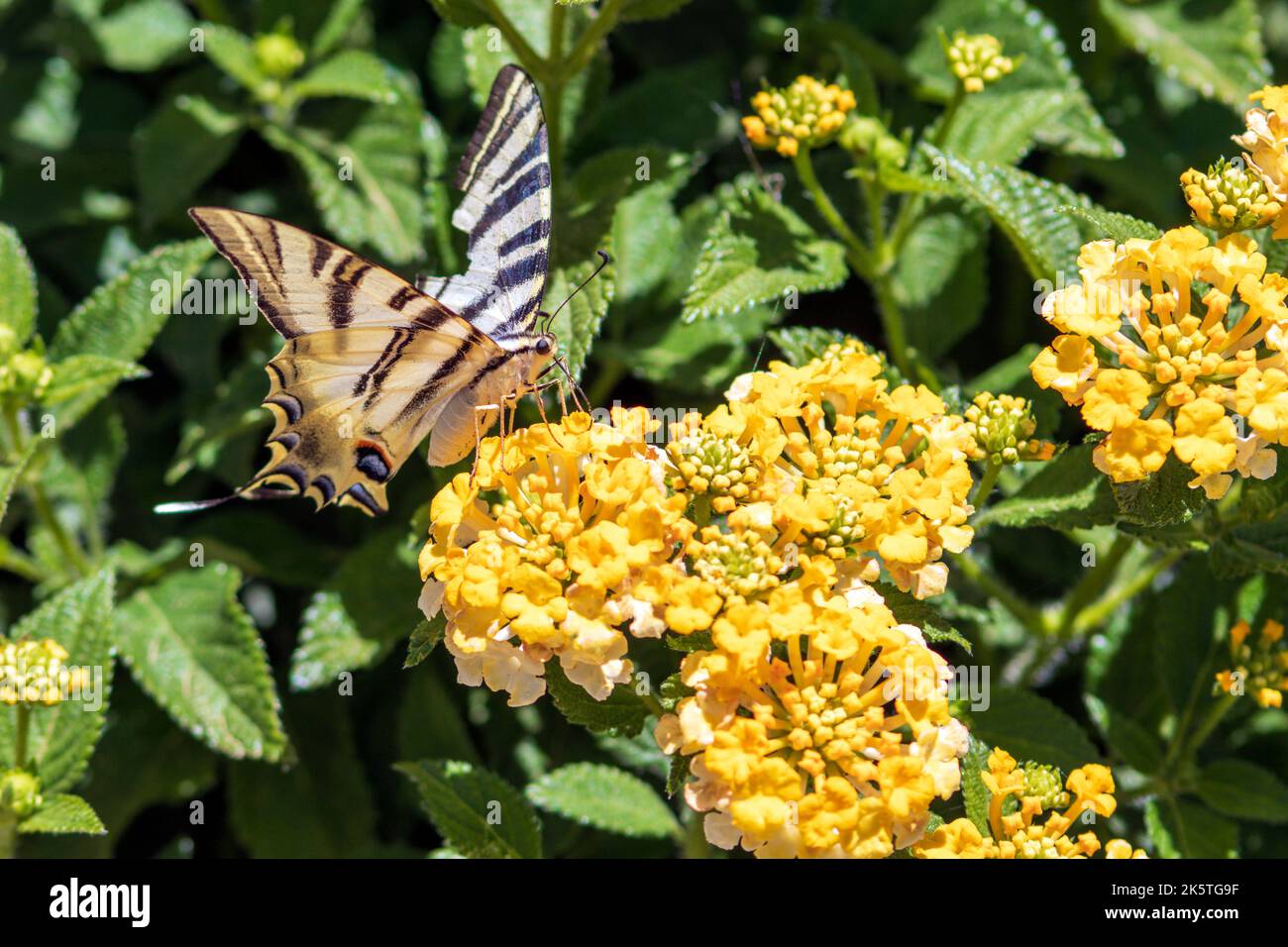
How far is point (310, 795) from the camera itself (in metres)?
3.05

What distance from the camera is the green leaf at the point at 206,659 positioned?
2.67 m

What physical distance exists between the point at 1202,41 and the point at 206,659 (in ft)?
8.62

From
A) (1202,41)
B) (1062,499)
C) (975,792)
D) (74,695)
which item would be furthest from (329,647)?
(1202,41)

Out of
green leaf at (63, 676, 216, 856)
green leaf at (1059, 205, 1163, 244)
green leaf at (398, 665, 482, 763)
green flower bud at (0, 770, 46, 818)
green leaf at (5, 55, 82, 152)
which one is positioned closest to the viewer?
green leaf at (1059, 205, 1163, 244)

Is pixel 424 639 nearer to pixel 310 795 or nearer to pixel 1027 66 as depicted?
pixel 310 795

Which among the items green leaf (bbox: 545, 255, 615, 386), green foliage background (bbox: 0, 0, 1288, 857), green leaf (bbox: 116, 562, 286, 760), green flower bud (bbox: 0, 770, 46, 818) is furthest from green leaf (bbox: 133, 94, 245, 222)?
green flower bud (bbox: 0, 770, 46, 818)

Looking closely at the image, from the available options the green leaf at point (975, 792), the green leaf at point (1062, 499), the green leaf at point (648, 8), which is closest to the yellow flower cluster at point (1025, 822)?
the green leaf at point (975, 792)

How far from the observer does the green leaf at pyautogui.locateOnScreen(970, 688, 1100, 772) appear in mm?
2365

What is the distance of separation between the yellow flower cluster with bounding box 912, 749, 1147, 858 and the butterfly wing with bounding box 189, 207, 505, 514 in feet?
3.51

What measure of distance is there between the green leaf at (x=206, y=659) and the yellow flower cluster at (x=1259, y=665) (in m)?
1.78

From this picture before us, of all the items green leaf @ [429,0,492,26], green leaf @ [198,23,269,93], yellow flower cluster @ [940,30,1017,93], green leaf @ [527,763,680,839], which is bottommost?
green leaf @ [527,763,680,839]

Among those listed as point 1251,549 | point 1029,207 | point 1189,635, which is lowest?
point 1189,635

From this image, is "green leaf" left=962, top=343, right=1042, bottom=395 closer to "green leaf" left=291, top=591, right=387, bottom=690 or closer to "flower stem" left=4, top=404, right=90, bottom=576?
"green leaf" left=291, top=591, right=387, bottom=690
